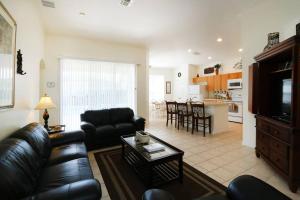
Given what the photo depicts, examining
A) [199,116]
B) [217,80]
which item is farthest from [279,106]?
[217,80]

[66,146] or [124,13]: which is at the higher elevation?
[124,13]

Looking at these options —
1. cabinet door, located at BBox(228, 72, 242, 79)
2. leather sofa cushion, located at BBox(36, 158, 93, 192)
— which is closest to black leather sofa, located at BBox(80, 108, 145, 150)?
leather sofa cushion, located at BBox(36, 158, 93, 192)

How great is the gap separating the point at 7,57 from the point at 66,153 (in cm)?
136

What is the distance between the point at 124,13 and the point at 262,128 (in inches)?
138

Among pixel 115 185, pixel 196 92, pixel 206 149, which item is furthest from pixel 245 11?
pixel 196 92

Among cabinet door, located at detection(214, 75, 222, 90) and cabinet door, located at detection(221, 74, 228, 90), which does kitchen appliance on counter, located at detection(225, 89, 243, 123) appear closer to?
cabinet door, located at detection(221, 74, 228, 90)

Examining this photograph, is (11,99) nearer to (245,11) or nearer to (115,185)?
(115,185)

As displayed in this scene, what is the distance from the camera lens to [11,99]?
1.83m

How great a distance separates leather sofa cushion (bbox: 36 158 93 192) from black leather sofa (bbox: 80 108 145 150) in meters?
1.59

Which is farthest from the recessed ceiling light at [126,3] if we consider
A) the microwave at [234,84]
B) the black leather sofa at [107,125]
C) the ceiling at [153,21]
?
the microwave at [234,84]

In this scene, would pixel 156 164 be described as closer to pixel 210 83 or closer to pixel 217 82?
pixel 217 82

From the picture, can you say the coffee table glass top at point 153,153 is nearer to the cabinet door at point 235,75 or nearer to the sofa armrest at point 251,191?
the sofa armrest at point 251,191

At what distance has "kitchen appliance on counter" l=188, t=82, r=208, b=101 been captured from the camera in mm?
8156

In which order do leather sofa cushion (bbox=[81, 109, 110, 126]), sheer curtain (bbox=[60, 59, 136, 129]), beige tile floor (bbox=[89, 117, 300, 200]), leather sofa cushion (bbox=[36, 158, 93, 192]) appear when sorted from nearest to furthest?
leather sofa cushion (bbox=[36, 158, 93, 192]), beige tile floor (bbox=[89, 117, 300, 200]), leather sofa cushion (bbox=[81, 109, 110, 126]), sheer curtain (bbox=[60, 59, 136, 129])
